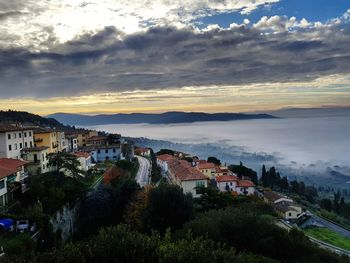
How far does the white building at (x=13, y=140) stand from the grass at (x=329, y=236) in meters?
32.9

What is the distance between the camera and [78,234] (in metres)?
30.1

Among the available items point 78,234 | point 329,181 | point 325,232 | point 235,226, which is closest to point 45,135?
point 78,234

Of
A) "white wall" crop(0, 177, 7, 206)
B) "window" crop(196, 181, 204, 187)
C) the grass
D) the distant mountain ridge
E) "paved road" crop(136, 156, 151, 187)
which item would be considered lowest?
the grass

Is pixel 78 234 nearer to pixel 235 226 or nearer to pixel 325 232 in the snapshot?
pixel 235 226

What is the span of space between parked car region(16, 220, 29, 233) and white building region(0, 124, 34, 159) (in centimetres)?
1527

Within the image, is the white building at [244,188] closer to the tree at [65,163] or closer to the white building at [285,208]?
the white building at [285,208]

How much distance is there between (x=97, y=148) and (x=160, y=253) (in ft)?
166

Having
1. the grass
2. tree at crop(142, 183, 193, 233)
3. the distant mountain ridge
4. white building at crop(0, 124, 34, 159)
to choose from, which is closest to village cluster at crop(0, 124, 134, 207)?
white building at crop(0, 124, 34, 159)

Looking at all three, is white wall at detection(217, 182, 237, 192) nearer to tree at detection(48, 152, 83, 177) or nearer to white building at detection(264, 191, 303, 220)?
white building at detection(264, 191, 303, 220)

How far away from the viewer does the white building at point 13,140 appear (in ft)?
119

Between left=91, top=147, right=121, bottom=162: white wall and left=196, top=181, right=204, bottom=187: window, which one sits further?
left=91, top=147, right=121, bottom=162: white wall

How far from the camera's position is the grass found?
38.7 m

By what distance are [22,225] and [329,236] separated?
34.0 meters

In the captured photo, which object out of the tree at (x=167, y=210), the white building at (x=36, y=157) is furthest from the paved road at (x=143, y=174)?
the tree at (x=167, y=210)
